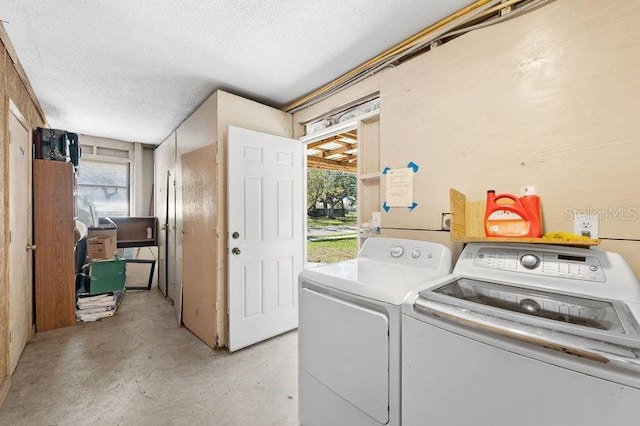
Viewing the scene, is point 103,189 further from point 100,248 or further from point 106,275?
point 106,275

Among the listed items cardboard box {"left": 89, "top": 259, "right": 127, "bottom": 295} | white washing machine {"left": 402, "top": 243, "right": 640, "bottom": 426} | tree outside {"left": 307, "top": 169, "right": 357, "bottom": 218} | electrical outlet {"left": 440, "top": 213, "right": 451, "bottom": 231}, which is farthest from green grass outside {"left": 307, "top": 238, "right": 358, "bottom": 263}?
white washing machine {"left": 402, "top": 243, "right": 640, "bottom": 426}

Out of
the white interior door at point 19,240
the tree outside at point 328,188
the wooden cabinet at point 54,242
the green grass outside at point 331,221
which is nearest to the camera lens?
the white interior door at point 19,240

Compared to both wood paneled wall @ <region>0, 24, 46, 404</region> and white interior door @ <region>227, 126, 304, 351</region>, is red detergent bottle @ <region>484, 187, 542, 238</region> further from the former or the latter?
wood paneled wall @ <region>0, 24, 46, 404</region>

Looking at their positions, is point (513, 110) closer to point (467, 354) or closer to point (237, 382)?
point (467, 354)

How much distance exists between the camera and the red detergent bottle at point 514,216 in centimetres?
131

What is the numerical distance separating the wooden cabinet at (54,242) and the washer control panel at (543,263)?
3.94m

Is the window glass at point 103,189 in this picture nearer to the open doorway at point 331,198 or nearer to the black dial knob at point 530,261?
the open doorway at point 331,198

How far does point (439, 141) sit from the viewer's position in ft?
5.71

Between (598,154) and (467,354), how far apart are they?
1118 mm

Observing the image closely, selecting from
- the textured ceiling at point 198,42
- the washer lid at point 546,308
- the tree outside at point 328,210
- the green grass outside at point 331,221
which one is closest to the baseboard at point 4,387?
the textured ceiling at point 198,42

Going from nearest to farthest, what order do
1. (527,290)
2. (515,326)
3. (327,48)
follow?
(515,326), (527,290), (327,48)

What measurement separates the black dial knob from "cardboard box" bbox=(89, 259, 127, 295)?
13.3 feet

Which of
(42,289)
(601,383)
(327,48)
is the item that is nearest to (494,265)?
(601,383)

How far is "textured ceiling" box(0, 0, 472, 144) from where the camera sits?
5.19 ft
